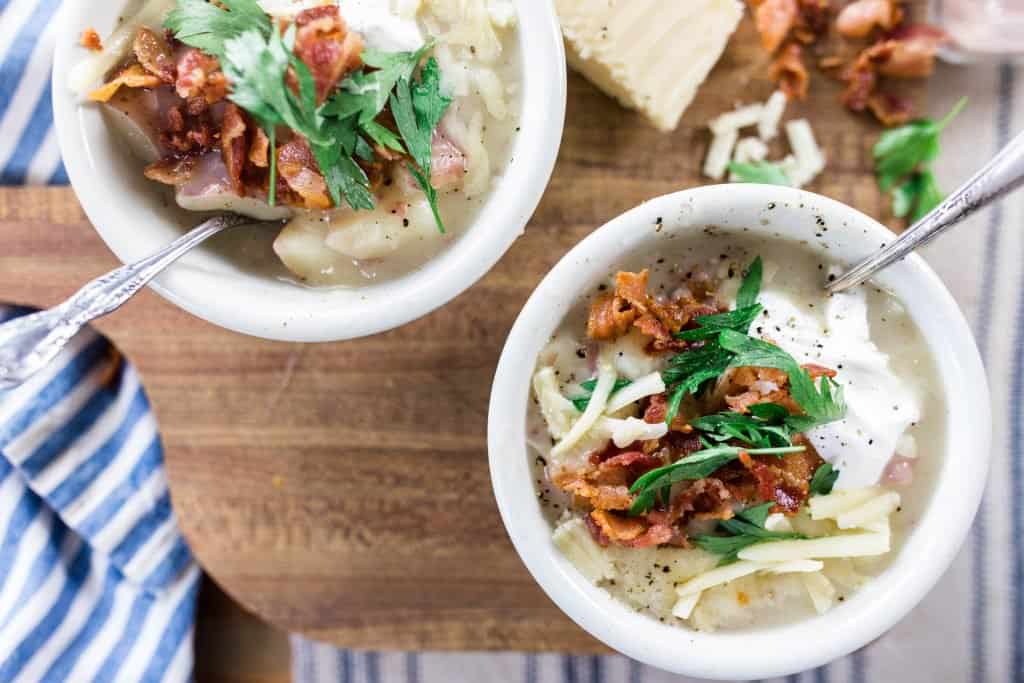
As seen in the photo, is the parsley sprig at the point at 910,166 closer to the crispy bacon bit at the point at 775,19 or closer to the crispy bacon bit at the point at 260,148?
the crispy bacon bit at the point at 775,19

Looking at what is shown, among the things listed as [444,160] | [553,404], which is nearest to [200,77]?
→ [444,160]

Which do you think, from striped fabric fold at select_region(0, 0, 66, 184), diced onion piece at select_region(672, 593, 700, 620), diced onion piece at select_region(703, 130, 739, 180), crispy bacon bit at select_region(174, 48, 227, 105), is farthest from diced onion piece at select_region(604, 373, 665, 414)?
striped fabric fold at select_region(0, 0, 66, 184)

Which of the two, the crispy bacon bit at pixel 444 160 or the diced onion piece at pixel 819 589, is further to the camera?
the diced onion piece at pixel 819 589

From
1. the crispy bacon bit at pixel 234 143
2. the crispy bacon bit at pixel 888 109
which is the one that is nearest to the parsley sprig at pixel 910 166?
the crispy bacon bit at pixel 888 109

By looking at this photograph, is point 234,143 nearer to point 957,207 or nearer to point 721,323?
point 721,323

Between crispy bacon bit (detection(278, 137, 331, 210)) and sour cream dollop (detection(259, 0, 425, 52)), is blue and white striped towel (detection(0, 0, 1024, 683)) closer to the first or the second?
crispy bacon bit (detection(278, 137, 331, 210))

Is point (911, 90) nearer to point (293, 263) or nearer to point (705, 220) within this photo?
point (705, 220)
